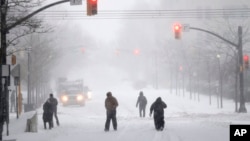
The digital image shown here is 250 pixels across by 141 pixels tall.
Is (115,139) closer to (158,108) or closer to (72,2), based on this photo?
(158,108)

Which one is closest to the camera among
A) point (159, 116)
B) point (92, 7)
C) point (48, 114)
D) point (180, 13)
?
point (92, 7)

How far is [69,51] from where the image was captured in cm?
10731

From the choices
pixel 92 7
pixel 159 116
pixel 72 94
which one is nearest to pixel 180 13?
pixel 72 94

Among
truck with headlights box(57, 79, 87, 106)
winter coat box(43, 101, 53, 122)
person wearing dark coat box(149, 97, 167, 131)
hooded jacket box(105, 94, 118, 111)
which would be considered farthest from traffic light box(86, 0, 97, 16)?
truck with headlights box(57, 79, 87, 106)

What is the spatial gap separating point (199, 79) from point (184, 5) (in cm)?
4284

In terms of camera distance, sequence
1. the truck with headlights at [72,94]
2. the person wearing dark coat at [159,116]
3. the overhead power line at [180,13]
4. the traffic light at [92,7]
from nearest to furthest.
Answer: the traffic light at [92,7]
the person wearing dark coat at [159,116]
the overhead power line at [180,13]
the truck with headlights at [72,94]

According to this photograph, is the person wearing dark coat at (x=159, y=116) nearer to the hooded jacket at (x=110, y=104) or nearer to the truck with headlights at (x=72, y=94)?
the hooded jacket at (x=110, y=104)

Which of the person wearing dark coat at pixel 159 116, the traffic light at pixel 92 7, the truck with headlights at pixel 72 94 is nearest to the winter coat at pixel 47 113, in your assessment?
the person wearing dark coat at pixel 159 116

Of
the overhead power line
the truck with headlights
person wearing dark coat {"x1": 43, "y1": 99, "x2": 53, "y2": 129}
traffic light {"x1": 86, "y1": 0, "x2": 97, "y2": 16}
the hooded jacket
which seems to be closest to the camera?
traffic light {"x1": 86, "y1": 0, "x2": 97, "y2": 16}

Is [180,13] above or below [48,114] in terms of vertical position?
above

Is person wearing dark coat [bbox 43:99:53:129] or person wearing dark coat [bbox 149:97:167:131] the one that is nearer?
person wearing dark coat [bbox 149:97:167:131]

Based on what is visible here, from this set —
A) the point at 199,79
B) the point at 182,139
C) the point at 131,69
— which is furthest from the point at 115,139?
the point at 131,69

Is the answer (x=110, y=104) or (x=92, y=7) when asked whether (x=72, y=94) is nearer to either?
(x=110, y=104)

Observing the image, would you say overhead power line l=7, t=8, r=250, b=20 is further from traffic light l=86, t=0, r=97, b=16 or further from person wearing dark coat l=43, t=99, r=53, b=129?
traffic light l=86, t=0, r=97, b=16
